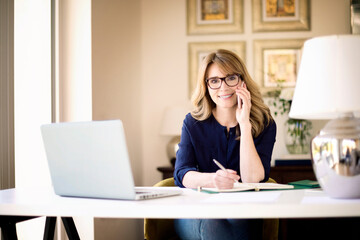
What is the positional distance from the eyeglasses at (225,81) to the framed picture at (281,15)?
174cm

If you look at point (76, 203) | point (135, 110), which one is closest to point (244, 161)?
point (76, 203)

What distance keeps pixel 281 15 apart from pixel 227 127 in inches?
74.6

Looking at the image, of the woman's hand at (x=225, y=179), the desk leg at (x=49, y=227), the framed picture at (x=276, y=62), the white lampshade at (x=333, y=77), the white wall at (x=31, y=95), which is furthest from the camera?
the framed picture at (x=276, y=62)

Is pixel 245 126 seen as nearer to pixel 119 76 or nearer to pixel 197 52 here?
pixel 119 76

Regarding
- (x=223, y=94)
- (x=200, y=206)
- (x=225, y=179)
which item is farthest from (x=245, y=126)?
(x=200, y=206)

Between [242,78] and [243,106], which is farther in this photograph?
[242,78]

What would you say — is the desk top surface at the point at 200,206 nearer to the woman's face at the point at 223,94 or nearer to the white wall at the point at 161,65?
the woman's face at the point at 223,94

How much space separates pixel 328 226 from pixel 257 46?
151 cm

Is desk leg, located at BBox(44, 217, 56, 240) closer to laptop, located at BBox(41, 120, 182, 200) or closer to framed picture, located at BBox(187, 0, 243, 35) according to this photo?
laptop, located at BBox(41, 120, 182, 200)

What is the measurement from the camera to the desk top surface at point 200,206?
1094 millimetres

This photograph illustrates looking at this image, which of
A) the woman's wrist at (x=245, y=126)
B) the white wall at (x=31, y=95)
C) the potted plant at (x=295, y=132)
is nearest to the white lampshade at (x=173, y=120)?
the potted plant at (x=295, y=132)

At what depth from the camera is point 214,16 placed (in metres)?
3.84

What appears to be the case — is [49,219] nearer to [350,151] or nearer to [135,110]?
[350,151]

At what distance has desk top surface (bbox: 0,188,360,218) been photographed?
1094mm
